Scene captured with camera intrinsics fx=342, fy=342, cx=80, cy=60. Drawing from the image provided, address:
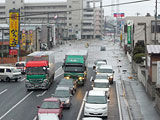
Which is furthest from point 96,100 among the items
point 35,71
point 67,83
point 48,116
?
point 35,71

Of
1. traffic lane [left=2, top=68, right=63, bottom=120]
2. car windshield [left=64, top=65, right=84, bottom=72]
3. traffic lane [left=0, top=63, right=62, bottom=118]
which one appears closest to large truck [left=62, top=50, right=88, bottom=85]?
car windshield [left=64, top=65, right=84, bottom=72]

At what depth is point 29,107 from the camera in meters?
29.7

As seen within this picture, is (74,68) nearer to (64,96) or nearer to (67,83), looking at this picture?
(67,83)

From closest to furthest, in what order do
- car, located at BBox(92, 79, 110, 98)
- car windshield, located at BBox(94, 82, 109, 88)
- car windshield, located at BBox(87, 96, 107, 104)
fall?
car windshield, located at BBox(87, 96, 107, 104)
car, located at BBox(92, 79, 110, 98)
car windshield, located at BBox(94, 82, 109, 88)

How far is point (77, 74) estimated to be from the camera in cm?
3981

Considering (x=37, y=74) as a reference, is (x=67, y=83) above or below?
below


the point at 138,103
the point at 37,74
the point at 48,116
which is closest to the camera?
the point at 48,116

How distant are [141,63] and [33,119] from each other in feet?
103

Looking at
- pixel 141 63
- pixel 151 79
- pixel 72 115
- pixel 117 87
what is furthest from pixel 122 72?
pixel 72 115

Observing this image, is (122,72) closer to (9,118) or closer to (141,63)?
(141,63)

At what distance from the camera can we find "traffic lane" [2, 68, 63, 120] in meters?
26.1

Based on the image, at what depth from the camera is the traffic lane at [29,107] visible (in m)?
26.1

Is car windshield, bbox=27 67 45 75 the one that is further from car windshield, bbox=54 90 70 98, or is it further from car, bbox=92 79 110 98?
car windshield, bbox=54 90 70 98

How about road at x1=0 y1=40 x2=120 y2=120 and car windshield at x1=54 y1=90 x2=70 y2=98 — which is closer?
road at x1=0 y1=40 x2=120 y2=120
